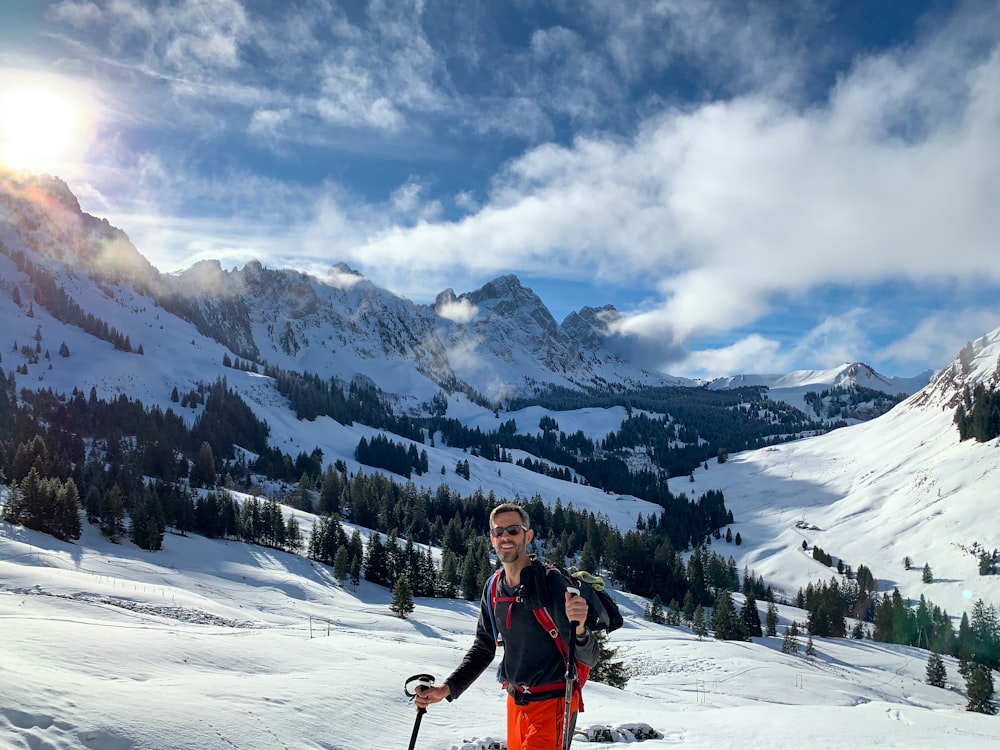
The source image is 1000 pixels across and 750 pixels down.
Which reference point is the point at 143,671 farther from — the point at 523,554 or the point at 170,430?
the point at 170,430

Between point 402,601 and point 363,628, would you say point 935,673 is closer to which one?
point 402,601

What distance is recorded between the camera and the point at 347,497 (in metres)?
104

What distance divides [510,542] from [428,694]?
6.23 feet

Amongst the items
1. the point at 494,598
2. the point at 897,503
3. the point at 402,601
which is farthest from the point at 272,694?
the point at 897,503

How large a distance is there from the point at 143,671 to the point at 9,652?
2361 mm

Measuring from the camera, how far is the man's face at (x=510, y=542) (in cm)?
578

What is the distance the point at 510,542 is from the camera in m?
5.80

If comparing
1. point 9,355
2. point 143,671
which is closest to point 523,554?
point 143,671

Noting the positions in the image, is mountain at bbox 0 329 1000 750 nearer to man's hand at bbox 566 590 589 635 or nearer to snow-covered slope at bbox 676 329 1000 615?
snow-covered slope at bbox 676 329 1000 615

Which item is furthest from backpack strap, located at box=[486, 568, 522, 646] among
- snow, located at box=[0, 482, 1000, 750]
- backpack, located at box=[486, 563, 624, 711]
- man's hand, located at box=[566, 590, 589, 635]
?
snow, located at box=[0, 482, 1000, 750]

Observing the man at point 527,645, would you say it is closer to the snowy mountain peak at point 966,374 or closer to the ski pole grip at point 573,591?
the ski pole grip at point 573,591

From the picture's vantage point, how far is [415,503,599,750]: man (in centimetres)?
567

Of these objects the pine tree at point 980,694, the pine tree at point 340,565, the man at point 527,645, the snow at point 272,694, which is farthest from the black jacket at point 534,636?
the pine tree at point 980,694

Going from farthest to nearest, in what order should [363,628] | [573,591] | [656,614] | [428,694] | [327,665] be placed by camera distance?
[656,614] → [363,628] → [327,665] → [428,694] → [573,591]
